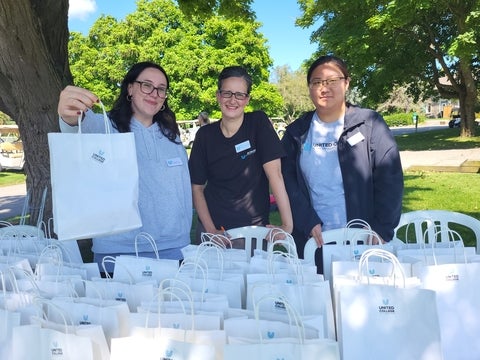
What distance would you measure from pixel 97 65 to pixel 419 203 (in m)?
30.0

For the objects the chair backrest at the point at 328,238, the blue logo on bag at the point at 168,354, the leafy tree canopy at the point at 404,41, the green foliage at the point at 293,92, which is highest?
the green foliage at the point at 293,92

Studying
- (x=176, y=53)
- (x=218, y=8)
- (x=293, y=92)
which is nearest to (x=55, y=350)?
(x=218, y=8)

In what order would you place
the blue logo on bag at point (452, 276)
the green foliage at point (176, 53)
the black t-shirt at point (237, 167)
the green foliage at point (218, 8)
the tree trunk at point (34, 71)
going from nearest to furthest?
the blue logo on bag at point (452, 276) < the black t-shirt at point (237, 167) < the tree trunk at point (34, 71) < the green foliage at point (218, 8) < the green foliage at point (176, 53)

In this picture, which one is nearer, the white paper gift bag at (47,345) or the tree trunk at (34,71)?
the white paper gift bag at (47,345)

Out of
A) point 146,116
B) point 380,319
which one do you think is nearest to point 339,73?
point 146,116

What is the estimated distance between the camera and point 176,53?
3219 cm

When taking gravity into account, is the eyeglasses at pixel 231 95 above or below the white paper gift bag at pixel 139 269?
above

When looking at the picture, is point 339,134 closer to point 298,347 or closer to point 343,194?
point 343,194

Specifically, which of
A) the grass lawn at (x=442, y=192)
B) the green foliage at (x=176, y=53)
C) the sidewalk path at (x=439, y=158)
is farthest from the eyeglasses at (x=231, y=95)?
the green foliage at (x=176, y=53)

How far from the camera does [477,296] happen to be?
177 cm

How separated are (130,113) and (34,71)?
2.01 meters

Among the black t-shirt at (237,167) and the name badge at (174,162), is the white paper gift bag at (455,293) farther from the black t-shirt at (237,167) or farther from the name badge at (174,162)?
the name badge at (174,162)

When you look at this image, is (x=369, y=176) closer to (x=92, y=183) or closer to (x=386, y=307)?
(x=386, y=307)

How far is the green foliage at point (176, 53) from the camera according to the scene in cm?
3169
